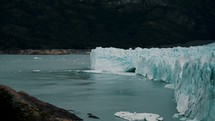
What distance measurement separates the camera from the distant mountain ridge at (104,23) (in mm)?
102938

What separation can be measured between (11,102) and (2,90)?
18.7 inches

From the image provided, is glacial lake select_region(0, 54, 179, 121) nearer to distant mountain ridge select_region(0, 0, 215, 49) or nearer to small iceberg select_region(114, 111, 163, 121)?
small iceberg select_region(114, 111, 163, 121)

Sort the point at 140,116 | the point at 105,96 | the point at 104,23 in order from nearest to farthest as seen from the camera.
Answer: the point at 140,116 < the point at 105,96 < the point at 104,23

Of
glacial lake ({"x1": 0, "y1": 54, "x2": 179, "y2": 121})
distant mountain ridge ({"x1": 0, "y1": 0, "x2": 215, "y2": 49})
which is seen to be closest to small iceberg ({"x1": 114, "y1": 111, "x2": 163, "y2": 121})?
Answer: glacial lake ({"x1": 0, "y1": 54, "x2": 179, "y2": 121})

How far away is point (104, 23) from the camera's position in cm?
11044

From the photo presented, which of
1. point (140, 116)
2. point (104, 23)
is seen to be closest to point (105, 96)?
point (140, 116)

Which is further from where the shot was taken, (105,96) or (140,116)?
(105,96)

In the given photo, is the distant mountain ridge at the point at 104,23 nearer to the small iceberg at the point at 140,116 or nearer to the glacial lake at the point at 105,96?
the glacial lake at the point at 105,96

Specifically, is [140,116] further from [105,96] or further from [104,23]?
[104,23]

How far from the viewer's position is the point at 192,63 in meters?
16.8

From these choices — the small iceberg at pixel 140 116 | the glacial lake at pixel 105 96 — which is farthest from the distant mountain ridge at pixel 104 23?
the small iceberg at pixel 140 116

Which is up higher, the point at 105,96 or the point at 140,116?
the point at 140,116

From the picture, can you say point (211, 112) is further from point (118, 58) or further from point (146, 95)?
point (118, 58)

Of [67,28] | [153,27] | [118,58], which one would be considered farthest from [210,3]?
[118,58]
